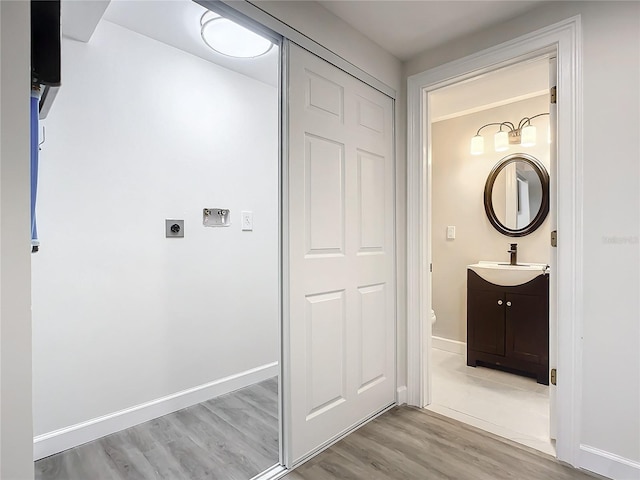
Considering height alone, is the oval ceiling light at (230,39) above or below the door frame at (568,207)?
above

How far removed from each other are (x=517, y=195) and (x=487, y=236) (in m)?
0.45

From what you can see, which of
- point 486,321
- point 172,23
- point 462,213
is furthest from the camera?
point 462,213

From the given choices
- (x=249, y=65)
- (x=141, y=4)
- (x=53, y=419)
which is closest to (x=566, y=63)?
(x=249, y=65)

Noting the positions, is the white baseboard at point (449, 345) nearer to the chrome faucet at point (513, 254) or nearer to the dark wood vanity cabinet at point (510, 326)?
the dark wood vanity cabinet at point (510, 326)

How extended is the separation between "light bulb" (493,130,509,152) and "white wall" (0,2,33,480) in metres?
3.27

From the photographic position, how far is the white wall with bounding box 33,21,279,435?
1.88 m

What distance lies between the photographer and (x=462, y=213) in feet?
11.6

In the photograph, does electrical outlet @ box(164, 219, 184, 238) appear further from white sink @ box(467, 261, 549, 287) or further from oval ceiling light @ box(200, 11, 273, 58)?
white sink @ box(467, 261, 549, 287)

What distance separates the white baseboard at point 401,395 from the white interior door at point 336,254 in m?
0.05

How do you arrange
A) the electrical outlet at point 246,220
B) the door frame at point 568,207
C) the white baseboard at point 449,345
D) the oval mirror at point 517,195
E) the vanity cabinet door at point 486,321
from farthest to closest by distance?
the white baseboard at point 449,345 → the oval mirror at point 517,195 → the vanity cabinet door at point 486,321 → the electrical outlet at point 246,220 → the door frame at point 568,207

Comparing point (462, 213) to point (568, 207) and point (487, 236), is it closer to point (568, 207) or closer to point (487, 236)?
point (487, 236)


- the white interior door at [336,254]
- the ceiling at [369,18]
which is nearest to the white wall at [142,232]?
the ceiling at [369,18]

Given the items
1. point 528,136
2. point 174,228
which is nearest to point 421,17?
point 528,136

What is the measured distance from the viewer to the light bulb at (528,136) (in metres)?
2.95
